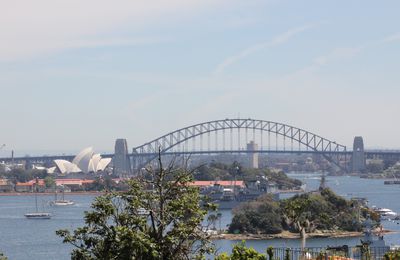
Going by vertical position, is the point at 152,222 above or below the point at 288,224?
above

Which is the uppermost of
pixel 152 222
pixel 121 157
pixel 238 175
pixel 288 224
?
pixel 121 157

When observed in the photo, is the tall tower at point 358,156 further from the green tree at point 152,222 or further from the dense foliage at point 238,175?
the green tree at point 152,222

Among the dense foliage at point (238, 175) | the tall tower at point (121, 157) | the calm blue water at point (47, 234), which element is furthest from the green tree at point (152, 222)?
the tall tower at point (121, 157)

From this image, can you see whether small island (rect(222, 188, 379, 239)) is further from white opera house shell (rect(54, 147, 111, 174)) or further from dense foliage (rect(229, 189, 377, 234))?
white opera house shell (rect(54, 147, 111, 174))

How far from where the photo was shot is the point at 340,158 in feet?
506

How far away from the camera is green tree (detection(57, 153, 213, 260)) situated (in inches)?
432

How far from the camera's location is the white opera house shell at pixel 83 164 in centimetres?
11781

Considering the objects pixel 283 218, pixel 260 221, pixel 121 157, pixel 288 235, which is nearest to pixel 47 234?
pixel 260 221

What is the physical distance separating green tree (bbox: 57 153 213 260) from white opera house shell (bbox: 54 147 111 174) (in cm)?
10609

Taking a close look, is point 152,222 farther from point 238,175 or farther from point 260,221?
point 238,175

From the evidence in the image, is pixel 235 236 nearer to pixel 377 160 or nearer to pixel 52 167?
pixel 52 167

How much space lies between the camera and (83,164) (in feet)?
387

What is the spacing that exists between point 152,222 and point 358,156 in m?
132

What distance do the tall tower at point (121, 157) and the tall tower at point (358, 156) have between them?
30.6 meters
